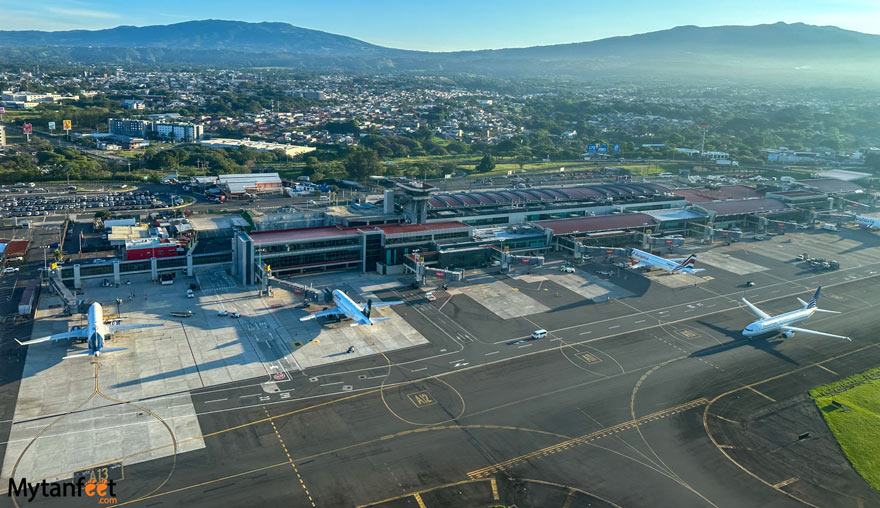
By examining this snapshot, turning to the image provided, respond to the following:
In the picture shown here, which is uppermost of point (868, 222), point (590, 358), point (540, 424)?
point (868, 222)

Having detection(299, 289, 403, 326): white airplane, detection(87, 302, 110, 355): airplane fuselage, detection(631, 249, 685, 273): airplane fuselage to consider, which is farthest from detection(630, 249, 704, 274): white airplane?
detection(87, 302, 110, 355): airplane fuselage

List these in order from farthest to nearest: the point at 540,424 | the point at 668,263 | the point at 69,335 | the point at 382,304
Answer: the point at 668,263
the point at 382,304
the point at 69,335
the point at 540,424

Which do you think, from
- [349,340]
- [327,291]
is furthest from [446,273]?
[349,340]

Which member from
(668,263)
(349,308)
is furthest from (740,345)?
(349,308)

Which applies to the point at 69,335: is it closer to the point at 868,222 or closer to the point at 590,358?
the point at 590,358

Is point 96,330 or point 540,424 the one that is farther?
point 96,330

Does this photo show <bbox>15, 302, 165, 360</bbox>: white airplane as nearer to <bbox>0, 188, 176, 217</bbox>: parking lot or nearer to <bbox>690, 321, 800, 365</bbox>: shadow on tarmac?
<bbox>690, 321, 800, 365</bbox>: shadow on tarmac

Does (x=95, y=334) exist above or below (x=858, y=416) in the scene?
above

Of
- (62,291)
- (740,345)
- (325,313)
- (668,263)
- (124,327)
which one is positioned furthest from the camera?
(668,263)

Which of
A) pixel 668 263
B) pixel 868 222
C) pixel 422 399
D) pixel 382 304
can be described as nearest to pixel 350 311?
pixel 382 304
